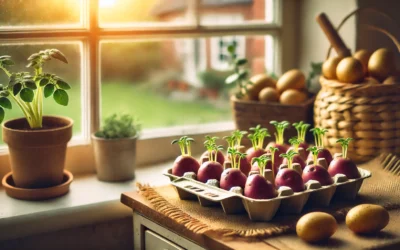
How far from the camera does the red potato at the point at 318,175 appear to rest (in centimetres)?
146

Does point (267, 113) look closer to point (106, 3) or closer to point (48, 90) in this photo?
point (106, 3)

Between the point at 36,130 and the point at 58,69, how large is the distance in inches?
11.6

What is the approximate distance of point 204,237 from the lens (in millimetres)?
1322

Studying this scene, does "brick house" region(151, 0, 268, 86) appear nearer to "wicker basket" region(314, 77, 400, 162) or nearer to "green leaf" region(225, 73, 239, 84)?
"green leaf" region(225, 73, 239, 84)

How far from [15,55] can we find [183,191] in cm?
66

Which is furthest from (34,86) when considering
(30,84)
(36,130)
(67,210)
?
(67,210)

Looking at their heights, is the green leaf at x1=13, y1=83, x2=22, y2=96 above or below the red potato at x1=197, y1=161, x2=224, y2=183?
above

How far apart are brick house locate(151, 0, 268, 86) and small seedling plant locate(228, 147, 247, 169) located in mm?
628

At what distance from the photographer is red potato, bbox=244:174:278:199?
4.50ft

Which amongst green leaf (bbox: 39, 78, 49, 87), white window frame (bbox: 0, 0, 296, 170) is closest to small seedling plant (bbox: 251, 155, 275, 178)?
green leaf (bbox: 39, 78, 49, 87)

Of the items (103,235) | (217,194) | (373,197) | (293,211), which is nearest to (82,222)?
(103,235)

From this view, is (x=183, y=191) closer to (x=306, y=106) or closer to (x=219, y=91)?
(x=306, y=106)

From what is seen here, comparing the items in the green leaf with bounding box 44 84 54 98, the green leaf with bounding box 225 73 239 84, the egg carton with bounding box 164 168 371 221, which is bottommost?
the egg carton with bounding box 164 168 371 221

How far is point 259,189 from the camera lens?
54.1 inches
